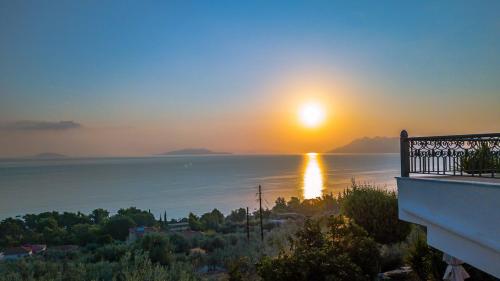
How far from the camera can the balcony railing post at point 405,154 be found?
18.3ft

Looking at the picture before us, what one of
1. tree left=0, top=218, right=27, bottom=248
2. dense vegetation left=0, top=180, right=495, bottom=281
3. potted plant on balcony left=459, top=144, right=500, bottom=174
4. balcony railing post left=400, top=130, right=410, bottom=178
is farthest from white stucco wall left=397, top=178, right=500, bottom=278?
tree left=0, top=218, right=27, bottom=248

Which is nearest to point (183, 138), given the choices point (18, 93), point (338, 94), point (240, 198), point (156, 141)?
point (156, 141)

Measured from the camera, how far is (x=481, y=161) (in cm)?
502

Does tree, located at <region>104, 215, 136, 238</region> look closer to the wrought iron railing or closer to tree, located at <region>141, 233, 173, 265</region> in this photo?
tree, located at <region>141, 233, 173, 265</region>

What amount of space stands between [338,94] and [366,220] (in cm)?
1267

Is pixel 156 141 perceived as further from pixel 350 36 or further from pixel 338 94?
pixel 350 36

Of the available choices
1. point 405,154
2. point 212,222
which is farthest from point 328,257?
point 212,222

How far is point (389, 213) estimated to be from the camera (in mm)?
9336

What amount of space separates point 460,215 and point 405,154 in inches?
53.6

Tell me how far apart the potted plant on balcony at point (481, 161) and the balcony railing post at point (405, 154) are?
2.15 ft

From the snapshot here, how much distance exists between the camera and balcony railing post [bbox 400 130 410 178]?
5.57m

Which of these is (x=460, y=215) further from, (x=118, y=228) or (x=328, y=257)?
(x=118, y=228)

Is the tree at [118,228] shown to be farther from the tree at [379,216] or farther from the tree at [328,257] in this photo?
the tree at [328,257]

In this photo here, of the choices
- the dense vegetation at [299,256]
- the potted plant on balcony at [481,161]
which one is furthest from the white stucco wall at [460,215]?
the dense vegetation at [299,256]
